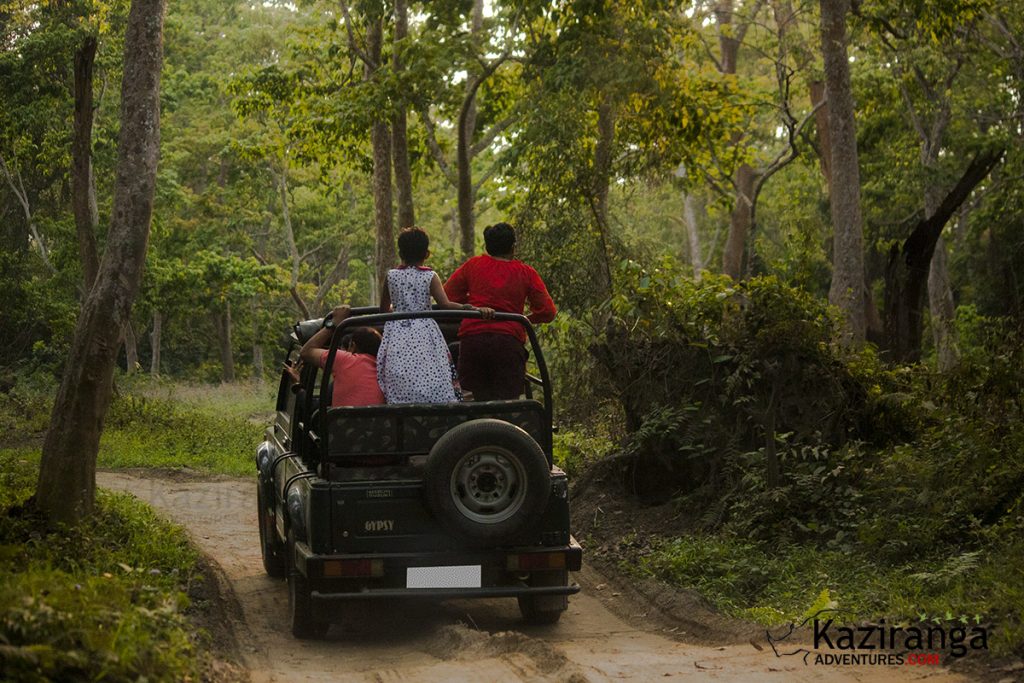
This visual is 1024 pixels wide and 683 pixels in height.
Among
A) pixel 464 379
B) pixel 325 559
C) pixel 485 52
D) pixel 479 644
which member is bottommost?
pixel 479 644

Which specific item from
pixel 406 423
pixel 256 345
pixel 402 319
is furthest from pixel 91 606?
pixel 256 345

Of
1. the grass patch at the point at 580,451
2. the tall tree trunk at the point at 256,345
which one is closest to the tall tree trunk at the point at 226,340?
the tall tree trunk at the point at 256,345

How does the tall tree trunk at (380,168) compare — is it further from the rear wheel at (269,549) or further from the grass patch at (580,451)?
the rear wheel at (269,549)

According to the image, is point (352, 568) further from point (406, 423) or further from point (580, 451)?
point (580, 451)

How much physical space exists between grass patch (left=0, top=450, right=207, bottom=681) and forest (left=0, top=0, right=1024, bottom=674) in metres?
0.15

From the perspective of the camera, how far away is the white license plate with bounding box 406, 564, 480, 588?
7680mm

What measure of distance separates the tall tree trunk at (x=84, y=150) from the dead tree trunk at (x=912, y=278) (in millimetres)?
9731

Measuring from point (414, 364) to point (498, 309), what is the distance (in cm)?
83

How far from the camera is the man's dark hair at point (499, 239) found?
894 cm

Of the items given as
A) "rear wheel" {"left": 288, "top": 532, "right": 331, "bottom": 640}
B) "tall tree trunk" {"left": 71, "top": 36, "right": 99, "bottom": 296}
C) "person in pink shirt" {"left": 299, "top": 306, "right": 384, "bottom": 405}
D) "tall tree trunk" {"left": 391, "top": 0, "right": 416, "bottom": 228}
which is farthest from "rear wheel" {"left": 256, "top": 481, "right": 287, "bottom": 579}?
"tall tree trunk" {"left": 391, "top": 0, "right": 416, "bottom": 228}

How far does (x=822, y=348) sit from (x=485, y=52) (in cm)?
1028

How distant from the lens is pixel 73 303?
2905 cm

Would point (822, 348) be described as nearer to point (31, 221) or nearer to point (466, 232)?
point (466, 232)

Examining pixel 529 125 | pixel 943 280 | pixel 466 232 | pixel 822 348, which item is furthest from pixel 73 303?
pixel 822 348
